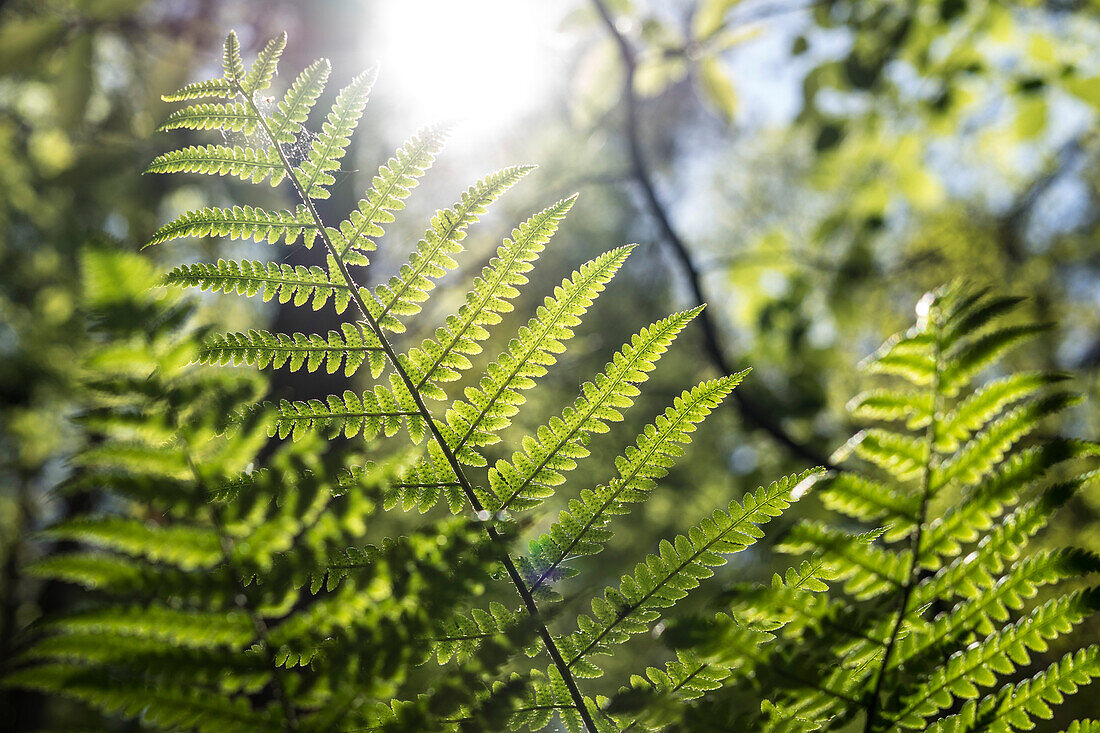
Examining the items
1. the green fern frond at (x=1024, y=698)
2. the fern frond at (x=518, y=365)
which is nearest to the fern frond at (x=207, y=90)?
the fern frond at (x=518, y=365)

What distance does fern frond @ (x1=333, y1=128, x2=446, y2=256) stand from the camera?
0.61 m

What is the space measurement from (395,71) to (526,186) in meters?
2.36

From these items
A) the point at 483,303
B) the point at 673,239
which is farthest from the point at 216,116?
the point at 673,239

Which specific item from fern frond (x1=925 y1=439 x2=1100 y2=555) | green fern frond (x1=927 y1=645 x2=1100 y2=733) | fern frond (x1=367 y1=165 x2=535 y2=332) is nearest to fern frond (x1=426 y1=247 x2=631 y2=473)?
fern frond (x1=367 y1=165 x2=535 y2=332)

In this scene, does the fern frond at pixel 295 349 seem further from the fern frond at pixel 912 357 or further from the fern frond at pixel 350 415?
the fern frond at pixel 912 357

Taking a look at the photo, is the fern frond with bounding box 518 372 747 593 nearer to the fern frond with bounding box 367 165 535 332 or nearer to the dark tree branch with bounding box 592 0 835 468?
the fern frond with bounding box 367 165 535 332

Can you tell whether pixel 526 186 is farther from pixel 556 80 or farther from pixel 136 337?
pixel 136 337

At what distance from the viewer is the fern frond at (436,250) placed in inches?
23.9

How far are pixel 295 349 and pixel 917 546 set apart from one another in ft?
1.83

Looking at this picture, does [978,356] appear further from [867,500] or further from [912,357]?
[867,500]

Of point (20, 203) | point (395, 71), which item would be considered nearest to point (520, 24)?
point (395, 71)

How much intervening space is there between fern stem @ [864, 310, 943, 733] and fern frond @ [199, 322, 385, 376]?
481mm

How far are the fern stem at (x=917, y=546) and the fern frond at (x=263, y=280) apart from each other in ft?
1.71

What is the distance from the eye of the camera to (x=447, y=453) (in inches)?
22.8
